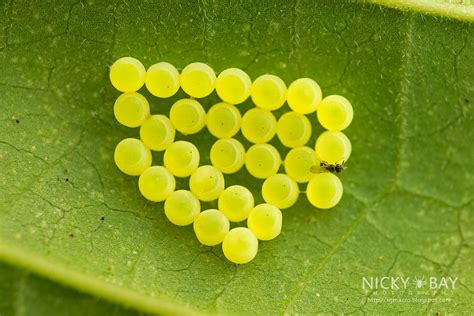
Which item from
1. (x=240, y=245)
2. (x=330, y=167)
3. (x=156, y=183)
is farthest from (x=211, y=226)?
(x=330, y=167)

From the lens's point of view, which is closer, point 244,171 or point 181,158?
point 181,158

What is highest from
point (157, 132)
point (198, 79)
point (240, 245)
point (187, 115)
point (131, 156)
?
point (198, 79)

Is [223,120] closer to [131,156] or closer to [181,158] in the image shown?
[181,158]

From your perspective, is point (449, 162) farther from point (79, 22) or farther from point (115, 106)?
point (79, 22)

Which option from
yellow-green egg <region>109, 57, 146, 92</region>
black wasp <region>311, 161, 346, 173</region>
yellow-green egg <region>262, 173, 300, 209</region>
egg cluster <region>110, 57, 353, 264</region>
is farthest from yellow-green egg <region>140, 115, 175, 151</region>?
black wasp <region>311, 161, 346, 173</region>

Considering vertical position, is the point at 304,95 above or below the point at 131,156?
above

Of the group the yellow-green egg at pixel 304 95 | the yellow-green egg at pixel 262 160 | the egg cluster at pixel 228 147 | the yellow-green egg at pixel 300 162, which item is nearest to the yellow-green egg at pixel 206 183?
the egg cluster at pixel 228 147
